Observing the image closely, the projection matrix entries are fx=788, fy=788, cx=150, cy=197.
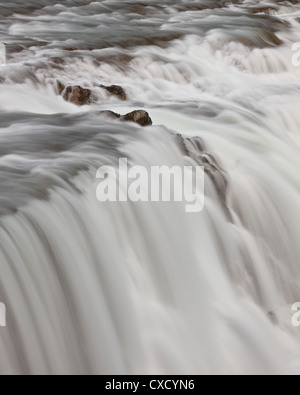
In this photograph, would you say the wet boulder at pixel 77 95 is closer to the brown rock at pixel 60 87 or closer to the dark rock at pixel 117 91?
the brown rock at pixel 60 87

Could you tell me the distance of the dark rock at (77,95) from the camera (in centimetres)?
784

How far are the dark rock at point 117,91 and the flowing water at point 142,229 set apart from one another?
8 cm

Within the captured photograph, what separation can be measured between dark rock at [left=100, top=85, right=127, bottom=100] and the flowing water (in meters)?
0.08

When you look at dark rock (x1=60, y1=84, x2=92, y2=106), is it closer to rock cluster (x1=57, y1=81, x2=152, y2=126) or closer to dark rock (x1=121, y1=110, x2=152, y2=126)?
rock cluster (x1=57, y1=81, x2=152, y2=126)

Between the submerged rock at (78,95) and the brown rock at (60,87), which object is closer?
the submerged rock at (78,95)

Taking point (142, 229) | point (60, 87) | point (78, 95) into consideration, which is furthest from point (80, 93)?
point (142, 229)

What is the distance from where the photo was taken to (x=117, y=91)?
26.8ft

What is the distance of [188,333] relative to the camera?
16.5ft

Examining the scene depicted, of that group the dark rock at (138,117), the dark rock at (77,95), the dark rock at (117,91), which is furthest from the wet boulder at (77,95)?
the dark rock at (138,117)

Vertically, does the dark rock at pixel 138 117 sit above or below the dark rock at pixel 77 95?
above

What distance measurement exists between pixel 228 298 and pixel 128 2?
8883 millimetres

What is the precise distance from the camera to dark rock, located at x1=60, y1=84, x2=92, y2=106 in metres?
7.84

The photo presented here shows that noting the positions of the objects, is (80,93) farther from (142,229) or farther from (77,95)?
(142,229)

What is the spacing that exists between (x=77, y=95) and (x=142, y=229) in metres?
2.89
